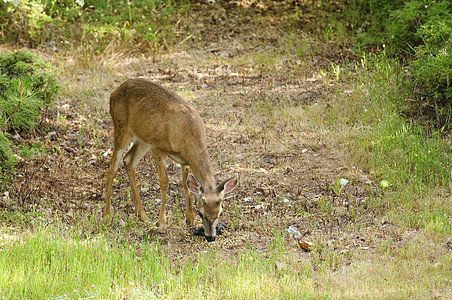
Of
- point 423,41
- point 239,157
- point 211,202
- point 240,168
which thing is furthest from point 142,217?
point 423,41

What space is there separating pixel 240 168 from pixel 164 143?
1878mm

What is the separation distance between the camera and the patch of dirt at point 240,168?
6.66 metres

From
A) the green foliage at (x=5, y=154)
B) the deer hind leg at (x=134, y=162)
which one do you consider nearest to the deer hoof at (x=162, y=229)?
the deer hind leg at (x=134, y=162)

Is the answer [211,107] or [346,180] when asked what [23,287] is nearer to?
[346,180]

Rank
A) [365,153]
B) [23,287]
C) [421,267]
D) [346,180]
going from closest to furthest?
[23,287]
[421,267]
[346,180]
[365,153]

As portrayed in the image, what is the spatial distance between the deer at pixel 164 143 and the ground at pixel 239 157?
29 centimetres

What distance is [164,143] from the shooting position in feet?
23.0

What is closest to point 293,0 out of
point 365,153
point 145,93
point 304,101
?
point 304,101

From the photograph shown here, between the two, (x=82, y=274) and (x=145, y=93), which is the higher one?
(x=145, y=93)

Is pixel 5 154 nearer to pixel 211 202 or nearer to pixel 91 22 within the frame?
pixel 211 202

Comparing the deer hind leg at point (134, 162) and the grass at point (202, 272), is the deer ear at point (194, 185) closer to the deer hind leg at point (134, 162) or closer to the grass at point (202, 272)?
the grass at point (202, 272)

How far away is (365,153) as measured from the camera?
838cm

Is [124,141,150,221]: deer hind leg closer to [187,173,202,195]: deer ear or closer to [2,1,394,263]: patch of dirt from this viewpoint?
[2,1,394,263]: patch of dirt

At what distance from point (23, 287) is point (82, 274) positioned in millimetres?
541
